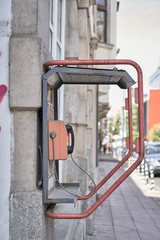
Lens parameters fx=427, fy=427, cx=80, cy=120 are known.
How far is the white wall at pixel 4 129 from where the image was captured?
3.14 m

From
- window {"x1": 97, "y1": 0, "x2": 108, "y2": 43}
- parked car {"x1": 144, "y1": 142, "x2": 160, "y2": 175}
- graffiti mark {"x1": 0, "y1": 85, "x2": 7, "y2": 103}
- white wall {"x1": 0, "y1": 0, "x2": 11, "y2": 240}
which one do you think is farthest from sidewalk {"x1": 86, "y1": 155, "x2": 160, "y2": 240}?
window {"x1": 97, "y1": 0, "x2": 108, "y2": 43}

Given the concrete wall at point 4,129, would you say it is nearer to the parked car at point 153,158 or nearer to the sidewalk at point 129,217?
the sidewalk at point 129,217

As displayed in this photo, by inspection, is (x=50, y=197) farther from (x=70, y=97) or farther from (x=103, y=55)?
(x=103, y=55)

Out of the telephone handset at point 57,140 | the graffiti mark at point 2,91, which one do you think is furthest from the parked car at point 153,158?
the graffiti mark at point 2,91

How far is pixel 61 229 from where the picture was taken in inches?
173

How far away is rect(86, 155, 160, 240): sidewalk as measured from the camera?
26.9 feet

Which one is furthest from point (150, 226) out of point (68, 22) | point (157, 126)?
point (157, 126)

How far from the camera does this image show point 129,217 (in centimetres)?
1009

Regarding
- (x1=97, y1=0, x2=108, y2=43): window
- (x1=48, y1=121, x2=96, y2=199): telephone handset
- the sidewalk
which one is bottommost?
the sidewalk

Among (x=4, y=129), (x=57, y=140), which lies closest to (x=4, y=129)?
(x=4, y=129)

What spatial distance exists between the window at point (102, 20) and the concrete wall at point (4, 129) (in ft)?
59.5

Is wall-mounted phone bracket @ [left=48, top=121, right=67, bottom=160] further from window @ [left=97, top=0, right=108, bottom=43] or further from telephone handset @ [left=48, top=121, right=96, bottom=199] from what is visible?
window @ [left=97, top=0, right=108, bottom=43]

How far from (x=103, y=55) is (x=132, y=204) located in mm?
9015

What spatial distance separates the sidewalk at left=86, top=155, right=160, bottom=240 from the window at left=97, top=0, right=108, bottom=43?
29.2 feet
